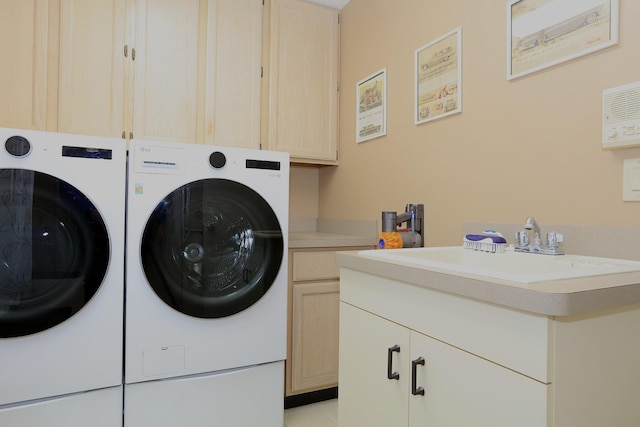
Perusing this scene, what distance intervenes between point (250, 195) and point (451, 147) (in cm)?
96

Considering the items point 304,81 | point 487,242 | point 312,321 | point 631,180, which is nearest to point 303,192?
point 304,81

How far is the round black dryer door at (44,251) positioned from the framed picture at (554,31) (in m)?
1.74

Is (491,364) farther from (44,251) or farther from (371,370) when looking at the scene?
(44,251)

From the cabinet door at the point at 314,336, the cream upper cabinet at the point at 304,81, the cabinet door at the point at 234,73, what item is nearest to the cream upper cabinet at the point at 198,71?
the cabinet door at the point at 234,73

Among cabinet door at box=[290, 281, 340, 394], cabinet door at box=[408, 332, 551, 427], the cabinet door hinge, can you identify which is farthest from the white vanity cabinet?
the cabinet door hinge

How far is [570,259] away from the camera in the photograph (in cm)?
110

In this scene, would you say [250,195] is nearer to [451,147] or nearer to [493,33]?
[451,147]

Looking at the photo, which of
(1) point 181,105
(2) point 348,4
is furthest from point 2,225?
(2) point 348,4

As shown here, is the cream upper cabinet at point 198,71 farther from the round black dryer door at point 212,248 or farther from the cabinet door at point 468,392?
the cabinet door at point 468,392

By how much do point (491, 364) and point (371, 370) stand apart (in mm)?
441

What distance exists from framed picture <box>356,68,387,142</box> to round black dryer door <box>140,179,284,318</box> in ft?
2.98

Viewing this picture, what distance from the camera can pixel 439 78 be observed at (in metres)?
1.79

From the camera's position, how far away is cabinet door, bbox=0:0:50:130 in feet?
6.11

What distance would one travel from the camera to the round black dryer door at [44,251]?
1.33 m
